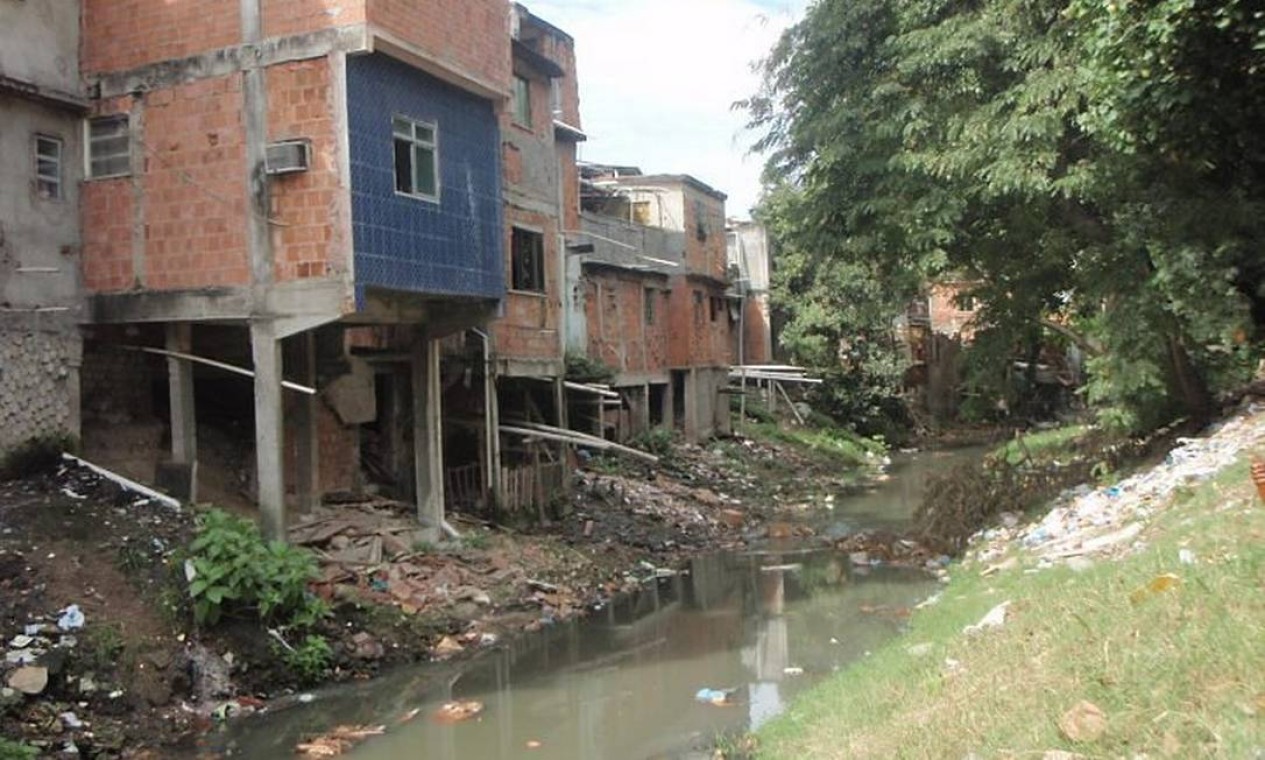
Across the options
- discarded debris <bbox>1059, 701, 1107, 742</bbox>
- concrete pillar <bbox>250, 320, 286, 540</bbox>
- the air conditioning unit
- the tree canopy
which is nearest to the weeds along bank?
discarded debris <bbox>1059, 701, 1107, 742</bbox>

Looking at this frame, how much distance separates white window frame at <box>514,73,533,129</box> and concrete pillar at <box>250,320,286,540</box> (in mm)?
8191

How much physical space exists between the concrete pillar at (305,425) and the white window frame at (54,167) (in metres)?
3.20

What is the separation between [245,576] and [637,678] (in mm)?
3896

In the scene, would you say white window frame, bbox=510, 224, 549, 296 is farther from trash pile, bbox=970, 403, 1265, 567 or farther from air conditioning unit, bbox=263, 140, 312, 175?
trash pile, bbox=970, 403, 1265, 567

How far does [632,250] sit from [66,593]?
1746 centimetres

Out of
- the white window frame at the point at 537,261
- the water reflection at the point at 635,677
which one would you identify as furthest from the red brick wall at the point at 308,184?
the white window frame at the point at 537,261

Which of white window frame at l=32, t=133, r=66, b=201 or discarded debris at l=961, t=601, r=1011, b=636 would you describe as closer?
discarded debris at l=961, t=601, r=1011, b=636

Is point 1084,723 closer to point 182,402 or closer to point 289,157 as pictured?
point 289,157

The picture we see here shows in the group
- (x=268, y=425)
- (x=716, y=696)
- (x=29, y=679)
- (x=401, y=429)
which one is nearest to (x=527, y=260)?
(x=401, y=429)

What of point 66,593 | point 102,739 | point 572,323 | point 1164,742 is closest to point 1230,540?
point 1164,742

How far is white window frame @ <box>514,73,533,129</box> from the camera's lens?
60.7 ft

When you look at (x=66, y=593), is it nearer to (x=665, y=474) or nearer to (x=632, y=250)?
(x=665, y=474)

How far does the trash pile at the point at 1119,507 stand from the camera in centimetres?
970

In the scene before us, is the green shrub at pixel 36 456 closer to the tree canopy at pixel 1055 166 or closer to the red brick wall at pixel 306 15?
the red brick wall at pixel 306 15
